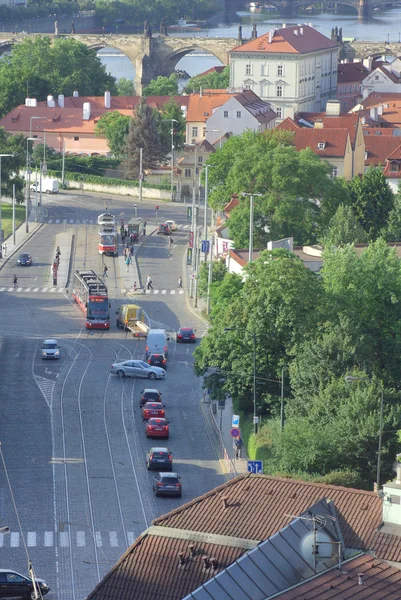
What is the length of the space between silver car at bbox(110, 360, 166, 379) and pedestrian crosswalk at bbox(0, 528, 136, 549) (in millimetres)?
21063

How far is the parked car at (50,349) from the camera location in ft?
248

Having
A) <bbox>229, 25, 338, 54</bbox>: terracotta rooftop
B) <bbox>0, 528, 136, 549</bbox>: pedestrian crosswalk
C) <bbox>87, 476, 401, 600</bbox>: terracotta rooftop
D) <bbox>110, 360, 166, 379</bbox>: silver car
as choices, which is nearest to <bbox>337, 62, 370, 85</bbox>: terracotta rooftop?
<bbox>229, 25, 338, 54</bbox>: terracotta rooftop

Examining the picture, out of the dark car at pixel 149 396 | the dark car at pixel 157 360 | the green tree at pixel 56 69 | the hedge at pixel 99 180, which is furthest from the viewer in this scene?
the green tree at pixel 56 69

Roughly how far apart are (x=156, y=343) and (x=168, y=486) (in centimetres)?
2086

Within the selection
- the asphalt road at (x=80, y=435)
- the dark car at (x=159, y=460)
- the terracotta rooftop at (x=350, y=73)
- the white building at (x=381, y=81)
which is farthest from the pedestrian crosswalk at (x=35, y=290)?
the terracotta rooftop at (x=350, y=73)

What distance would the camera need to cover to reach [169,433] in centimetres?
6369

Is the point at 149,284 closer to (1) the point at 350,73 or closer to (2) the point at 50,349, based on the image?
(2) the point at 50,349

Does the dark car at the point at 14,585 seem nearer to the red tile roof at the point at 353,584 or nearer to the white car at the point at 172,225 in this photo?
the red tile roof at the point at 353,584

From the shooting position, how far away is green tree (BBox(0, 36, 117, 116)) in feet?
548

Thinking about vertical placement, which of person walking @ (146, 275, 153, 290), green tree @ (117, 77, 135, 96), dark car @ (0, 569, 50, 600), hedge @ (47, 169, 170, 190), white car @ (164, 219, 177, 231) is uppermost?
dark car @ (0, 569, 50, 600)

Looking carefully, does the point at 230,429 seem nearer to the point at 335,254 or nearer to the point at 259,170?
the point at 335,254

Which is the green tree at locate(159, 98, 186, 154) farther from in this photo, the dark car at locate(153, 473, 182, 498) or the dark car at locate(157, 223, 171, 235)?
the dark car at locate(153, 473, 182, 498)

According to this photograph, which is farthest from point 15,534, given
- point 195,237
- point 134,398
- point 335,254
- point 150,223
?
point 150,223

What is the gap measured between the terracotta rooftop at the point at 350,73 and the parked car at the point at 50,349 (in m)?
106
